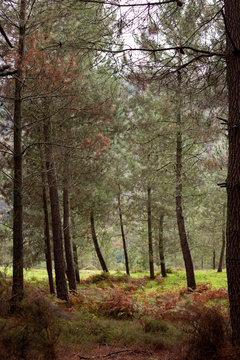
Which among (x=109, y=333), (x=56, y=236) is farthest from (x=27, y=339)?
(x=56, y=236)

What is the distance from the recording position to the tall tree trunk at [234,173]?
12.4 feet

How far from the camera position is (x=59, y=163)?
8.71 meters

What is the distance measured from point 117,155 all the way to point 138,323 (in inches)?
350

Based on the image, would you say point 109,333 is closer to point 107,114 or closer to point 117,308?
point 117,308

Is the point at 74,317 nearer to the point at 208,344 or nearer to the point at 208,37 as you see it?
the point at 208,344

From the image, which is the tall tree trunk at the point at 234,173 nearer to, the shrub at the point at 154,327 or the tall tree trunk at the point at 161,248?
the shrub at the point at 154,327

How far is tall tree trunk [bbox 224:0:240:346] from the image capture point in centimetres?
379

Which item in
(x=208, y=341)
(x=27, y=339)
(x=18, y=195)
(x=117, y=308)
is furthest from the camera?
(x=117, y=308)

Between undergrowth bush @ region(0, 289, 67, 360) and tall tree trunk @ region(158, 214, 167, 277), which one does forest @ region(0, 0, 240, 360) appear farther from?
tall tree trunk @ region(158, 214, 167, 277)

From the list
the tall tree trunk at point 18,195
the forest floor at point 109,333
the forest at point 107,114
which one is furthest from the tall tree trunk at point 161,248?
the tall tree trunk at point 18,195

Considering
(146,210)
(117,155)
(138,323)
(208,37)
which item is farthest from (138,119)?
(138,323)

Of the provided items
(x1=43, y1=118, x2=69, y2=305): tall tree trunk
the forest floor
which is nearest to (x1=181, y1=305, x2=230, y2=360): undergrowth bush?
the forest floor

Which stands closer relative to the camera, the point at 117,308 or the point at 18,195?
the point at 18,195

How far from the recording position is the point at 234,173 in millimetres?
3939
